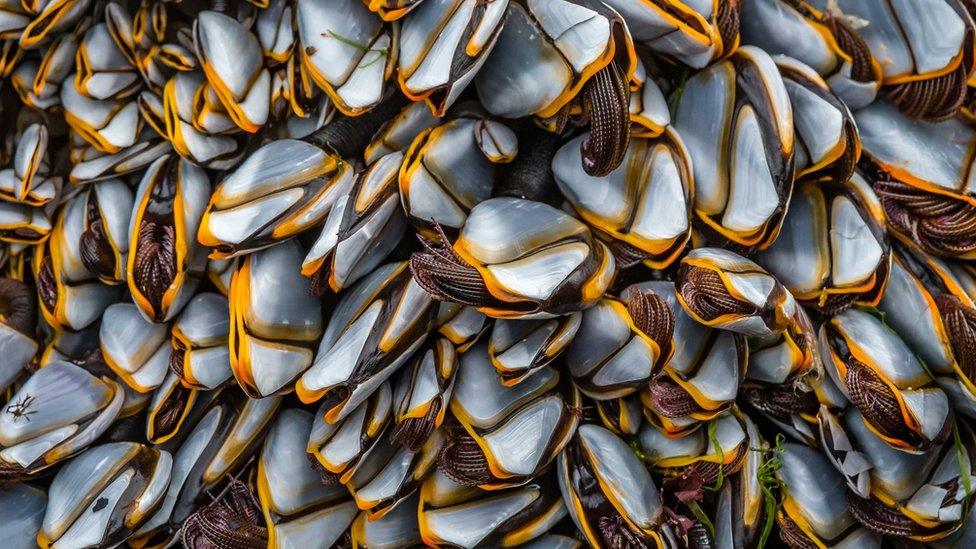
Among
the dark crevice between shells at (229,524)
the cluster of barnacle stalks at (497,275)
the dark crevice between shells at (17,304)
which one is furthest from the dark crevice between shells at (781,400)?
the dark crevice between shells at (17,304)

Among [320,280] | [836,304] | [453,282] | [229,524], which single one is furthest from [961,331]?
[229,524]

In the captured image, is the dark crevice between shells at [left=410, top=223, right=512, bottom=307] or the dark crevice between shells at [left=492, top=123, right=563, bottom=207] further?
the dark crevice between shells at [left=492, top=123, right=563, bottom=207]

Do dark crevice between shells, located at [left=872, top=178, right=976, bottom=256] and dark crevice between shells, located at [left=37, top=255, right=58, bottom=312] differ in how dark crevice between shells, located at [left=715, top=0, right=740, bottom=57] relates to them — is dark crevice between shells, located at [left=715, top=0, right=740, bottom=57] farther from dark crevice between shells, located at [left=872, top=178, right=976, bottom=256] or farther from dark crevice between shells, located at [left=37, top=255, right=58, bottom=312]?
dark crevice between shells, located at [left=37, top=255, right=58, bottom=312]

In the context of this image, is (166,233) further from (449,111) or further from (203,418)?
(449,111)

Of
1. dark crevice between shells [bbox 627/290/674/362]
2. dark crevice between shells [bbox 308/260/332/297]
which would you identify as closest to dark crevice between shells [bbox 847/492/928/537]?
dark crevice between shells [bbox 627/290/674/362]

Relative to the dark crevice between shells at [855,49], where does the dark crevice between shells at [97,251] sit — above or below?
below

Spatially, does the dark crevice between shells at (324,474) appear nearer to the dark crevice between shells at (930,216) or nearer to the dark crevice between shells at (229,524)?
the dark crevice between shells at (229,524)
